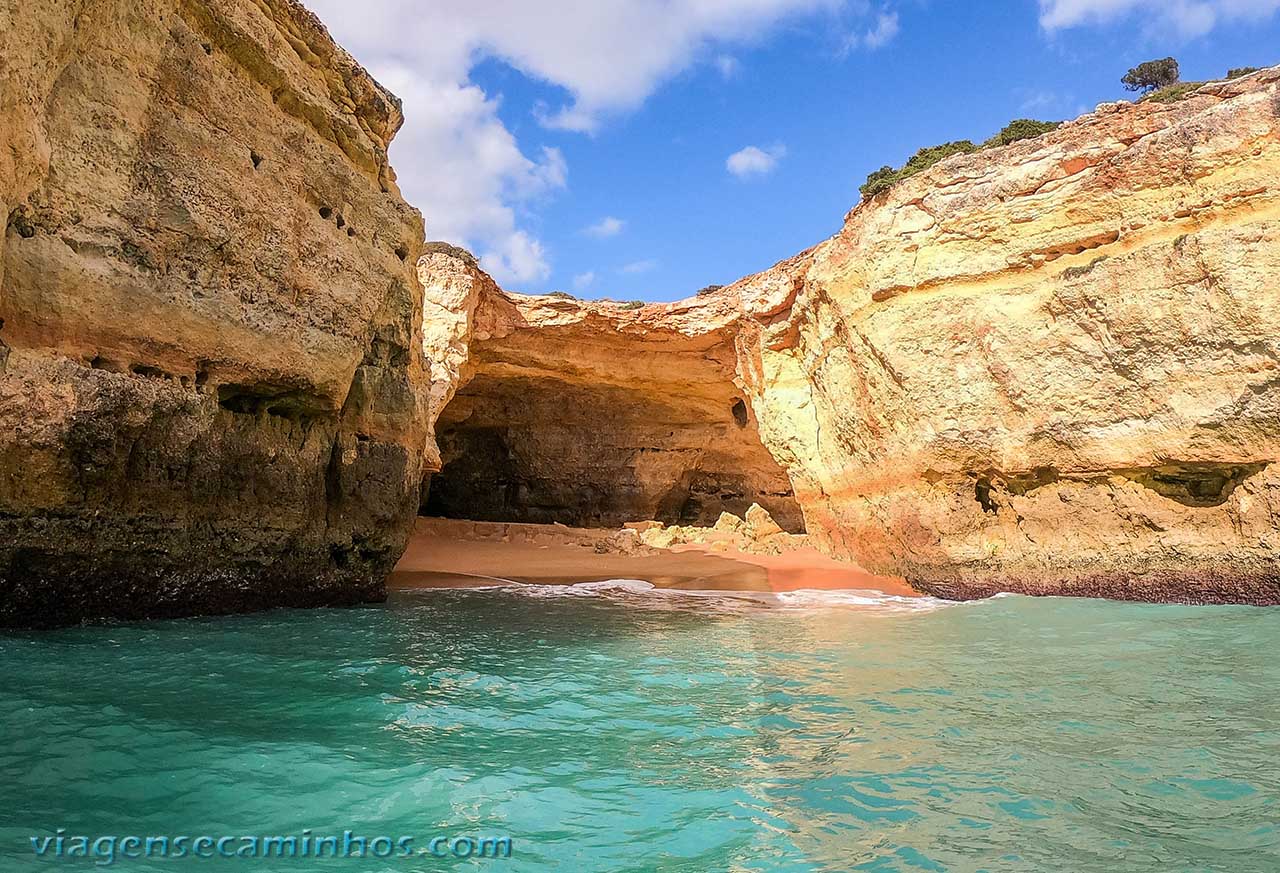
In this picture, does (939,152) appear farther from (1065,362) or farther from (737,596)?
(737,596)

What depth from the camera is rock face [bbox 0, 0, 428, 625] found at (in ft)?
20.6

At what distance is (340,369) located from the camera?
946 centimetres

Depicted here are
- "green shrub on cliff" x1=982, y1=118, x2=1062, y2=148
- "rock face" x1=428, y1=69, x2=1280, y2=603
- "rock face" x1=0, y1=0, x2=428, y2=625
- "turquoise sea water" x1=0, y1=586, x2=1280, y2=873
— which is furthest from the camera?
"green shrub on cliff" x1=982, y1=118, x2=1062, y2=148

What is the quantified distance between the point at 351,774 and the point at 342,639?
408 centimetres

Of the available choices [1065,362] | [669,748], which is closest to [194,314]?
[669,748]

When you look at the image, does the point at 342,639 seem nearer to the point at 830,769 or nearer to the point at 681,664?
the point at 681,664

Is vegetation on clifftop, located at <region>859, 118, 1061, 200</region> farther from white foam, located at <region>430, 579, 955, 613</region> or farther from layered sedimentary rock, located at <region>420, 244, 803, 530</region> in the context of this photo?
white foam, located at <region>430, 579, 955, 613</region>

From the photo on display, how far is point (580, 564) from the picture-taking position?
1672 centimetres

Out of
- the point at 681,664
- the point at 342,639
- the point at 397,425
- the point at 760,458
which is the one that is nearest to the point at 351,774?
the point at 681,664

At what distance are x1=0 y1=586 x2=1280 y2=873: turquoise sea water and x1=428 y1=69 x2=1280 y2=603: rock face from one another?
2.86 metres

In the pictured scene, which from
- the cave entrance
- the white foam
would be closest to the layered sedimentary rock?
the cave entrance

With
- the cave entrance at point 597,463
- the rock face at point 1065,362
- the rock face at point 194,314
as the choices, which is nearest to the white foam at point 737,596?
the rock face at point 1065,362

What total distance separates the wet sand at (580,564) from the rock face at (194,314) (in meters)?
4.18

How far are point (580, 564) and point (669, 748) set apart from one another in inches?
504
